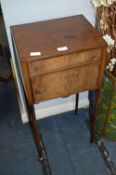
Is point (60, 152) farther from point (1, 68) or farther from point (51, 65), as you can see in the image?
point (1, 68)

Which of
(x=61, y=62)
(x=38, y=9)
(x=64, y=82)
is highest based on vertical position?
(x=38, y=9)

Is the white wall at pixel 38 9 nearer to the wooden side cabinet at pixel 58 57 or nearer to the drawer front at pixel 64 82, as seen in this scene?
the wooden side cabinet at pixel 58 57

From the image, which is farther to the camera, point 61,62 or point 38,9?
point 38,9

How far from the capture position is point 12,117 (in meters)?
1.77

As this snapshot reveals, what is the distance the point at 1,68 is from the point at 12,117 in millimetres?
717

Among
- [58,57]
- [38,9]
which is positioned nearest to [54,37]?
[58,57]

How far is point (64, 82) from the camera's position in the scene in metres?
1.08

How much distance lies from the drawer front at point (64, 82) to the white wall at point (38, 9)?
0.41 m

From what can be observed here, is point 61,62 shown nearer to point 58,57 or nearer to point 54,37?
point 58,57

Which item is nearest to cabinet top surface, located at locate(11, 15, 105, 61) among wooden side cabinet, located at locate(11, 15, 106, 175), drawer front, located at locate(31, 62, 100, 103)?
wooden side cabinet, located at locate(11, 15, 106, 175)

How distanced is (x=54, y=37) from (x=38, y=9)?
0.26 meters

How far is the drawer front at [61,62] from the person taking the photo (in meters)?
0.97

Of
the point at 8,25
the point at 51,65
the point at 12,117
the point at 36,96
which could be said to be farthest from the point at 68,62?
the point at 12,117

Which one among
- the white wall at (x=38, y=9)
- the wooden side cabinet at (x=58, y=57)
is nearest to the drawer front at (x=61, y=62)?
the wooden side cabinet at (x=58, y=57)
